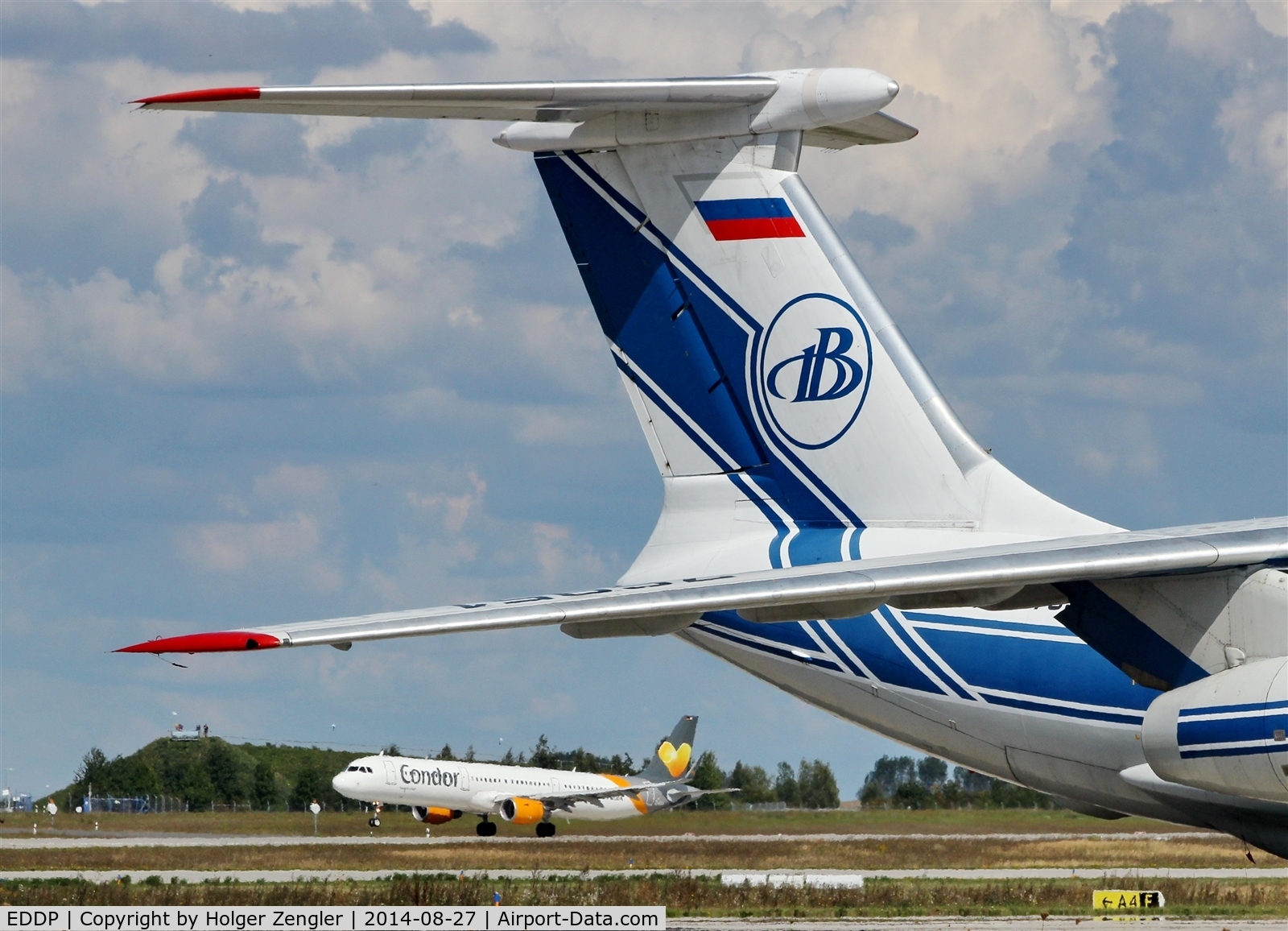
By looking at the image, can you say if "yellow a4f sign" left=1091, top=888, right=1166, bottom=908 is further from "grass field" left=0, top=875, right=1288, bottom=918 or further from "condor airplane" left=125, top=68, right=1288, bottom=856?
"condor airplane" left=125, top=68, right=1288, bottom=856

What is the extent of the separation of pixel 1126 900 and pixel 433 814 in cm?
2871

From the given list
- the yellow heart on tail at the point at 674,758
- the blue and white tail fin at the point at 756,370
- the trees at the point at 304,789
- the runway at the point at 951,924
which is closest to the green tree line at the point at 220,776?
the trees at the point at 304,789

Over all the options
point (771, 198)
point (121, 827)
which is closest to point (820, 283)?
point (771, 198)

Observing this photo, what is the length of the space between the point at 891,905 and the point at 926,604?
39.6 feet

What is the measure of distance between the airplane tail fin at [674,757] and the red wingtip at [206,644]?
1717 inches

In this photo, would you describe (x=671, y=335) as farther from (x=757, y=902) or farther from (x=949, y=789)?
(x=949, y=789)

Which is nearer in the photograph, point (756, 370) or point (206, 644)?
point (206, 644)

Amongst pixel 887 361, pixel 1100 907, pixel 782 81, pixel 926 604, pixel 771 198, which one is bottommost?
pixel 1100 907

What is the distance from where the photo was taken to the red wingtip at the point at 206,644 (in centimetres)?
660

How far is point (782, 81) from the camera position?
1061cm

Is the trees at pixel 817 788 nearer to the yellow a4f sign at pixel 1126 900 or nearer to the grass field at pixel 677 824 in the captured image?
the grass field at pixel 677 824

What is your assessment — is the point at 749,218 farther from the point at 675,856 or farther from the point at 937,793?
the point at 937,793

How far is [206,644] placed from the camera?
664 cm

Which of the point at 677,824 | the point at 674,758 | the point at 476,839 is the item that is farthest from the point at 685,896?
the point at 674,758
